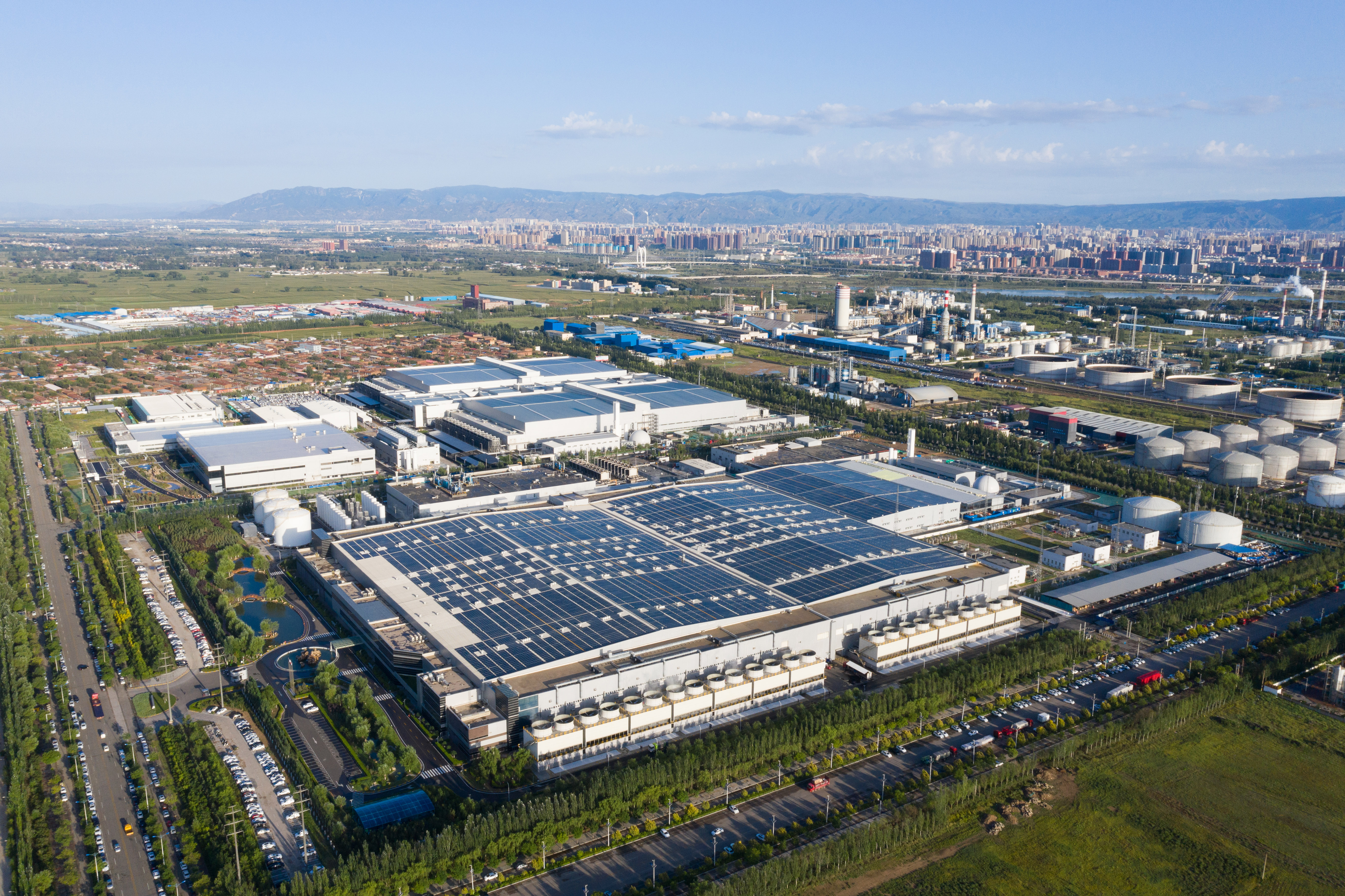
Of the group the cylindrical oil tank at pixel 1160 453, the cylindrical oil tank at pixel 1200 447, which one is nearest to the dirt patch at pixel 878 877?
the cylindrical oil tank at pixel 1160 453

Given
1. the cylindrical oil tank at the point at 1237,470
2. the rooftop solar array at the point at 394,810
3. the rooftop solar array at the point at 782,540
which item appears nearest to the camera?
the rooftop solar array at the point at 394,810

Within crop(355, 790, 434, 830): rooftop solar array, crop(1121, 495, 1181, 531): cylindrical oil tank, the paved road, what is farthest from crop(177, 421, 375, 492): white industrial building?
crop(1121, 495, 1181, 531): cylindrical oil tank

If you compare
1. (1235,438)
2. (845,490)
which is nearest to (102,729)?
(845,490)

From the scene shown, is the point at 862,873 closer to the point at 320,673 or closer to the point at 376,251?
the point at 320,673

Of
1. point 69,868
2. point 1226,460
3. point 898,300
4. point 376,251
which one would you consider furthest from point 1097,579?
point 376,251

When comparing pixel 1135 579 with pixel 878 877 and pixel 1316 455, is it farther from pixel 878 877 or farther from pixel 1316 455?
pixel 1316 455

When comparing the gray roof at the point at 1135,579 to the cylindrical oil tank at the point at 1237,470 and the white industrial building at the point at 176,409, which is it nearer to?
the cylindrical oil tank at the point at 1237,470
